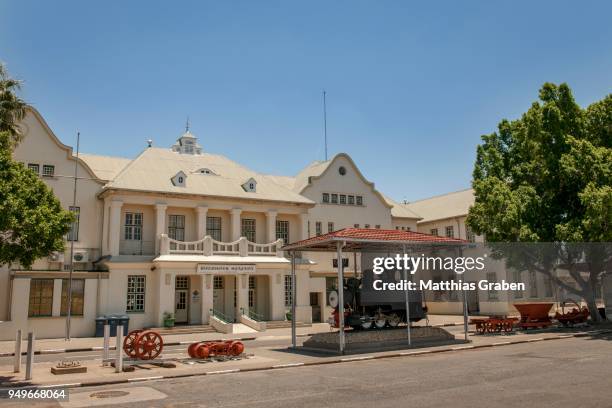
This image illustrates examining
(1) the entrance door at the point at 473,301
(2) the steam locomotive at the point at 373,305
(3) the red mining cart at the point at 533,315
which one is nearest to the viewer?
(2) the steam locomotive at the point at 373,305

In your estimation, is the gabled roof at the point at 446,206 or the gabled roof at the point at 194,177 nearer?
the gabled roof at the point at 194,177

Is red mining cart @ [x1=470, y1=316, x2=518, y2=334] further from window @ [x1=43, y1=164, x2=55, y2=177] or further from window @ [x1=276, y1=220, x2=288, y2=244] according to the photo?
window @ [x1=43, y1=164, x2=55, y2=177]

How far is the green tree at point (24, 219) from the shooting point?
14.5 m

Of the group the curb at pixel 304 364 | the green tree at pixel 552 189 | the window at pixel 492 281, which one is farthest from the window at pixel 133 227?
the window at pixel 492 281

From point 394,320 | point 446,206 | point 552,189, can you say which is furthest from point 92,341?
point 446,206

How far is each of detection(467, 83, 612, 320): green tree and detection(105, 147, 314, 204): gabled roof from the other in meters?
15.1

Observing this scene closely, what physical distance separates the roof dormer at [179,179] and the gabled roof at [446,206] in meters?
24.7

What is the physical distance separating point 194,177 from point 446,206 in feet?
84.8

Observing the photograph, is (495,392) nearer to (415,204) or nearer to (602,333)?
(602,333)

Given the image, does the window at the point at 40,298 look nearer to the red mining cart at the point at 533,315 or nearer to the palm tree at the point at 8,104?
the palm tree at the point at 8,104

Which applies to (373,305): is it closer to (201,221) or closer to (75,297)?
(201,221)

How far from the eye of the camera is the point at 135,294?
1260 inches

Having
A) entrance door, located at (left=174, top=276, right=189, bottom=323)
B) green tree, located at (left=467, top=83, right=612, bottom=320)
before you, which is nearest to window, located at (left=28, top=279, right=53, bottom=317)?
entrance door, located at (left=174, top=276, right=189, bottom=323)

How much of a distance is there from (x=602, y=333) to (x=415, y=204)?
34289mm
